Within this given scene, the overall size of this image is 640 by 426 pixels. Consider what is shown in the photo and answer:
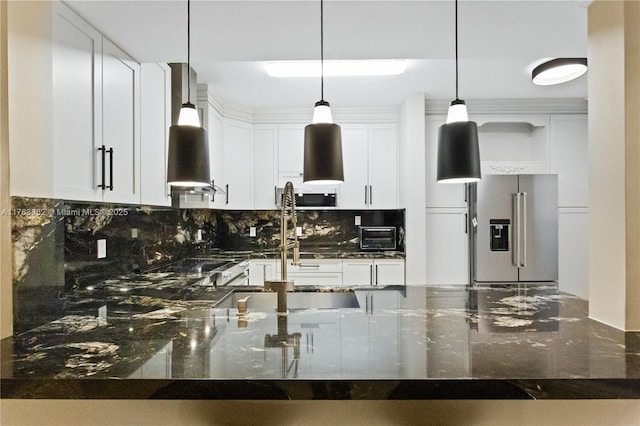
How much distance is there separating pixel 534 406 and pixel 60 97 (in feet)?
6.62

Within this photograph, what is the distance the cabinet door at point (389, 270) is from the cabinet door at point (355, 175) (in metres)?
0.72

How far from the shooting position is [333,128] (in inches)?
55.7

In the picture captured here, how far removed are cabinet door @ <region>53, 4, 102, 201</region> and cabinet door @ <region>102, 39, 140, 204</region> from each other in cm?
7

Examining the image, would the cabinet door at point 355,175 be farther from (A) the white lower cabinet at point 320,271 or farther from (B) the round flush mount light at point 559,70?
(B) the round flush mount light at point 559,70

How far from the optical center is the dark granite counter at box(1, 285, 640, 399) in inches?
33.3

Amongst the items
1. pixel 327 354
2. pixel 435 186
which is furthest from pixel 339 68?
pixel 327 354

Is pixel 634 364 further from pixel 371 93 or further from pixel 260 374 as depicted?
pixel 371 93

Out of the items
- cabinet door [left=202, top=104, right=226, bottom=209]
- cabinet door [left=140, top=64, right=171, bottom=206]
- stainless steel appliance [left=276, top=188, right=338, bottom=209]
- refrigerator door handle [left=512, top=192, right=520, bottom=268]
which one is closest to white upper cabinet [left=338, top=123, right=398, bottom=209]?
stainless steel appliance [left=276, top=188, right=338, bottom=209]

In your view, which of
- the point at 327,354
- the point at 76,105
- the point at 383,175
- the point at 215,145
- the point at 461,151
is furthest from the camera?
the point at 383,175

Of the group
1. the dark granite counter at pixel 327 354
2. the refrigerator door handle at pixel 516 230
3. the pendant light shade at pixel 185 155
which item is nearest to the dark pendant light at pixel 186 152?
the pendant light shade at pixel 185 155

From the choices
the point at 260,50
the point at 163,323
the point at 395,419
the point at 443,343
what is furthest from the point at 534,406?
the point at 260,50

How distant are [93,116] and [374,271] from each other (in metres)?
2.96

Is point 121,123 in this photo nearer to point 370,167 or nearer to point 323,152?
point 323,152

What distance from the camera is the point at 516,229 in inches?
150
